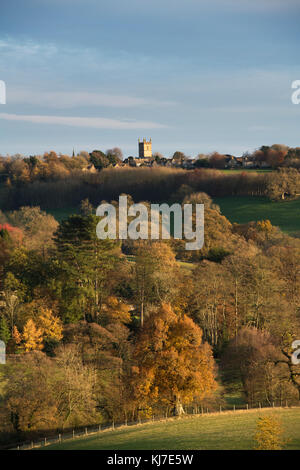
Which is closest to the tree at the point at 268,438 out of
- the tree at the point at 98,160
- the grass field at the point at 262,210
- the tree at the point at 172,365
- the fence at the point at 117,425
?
the fence at the point at 117,425

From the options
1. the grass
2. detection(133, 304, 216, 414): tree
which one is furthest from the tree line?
the grass

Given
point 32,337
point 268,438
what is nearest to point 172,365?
point 268,438

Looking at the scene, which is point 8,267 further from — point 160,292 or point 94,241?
point 160,292

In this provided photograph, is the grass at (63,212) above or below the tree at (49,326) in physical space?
above

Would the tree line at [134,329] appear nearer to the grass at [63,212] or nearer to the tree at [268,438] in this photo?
the tree at [268,438]

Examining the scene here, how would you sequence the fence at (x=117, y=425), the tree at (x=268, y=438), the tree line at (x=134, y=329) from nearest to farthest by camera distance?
the tree at (x=268, y=438) → the fence at (x=117, y=425) → the tree line at (x=134, y=329)

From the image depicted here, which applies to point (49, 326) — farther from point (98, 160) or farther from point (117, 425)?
point (98, 160)
